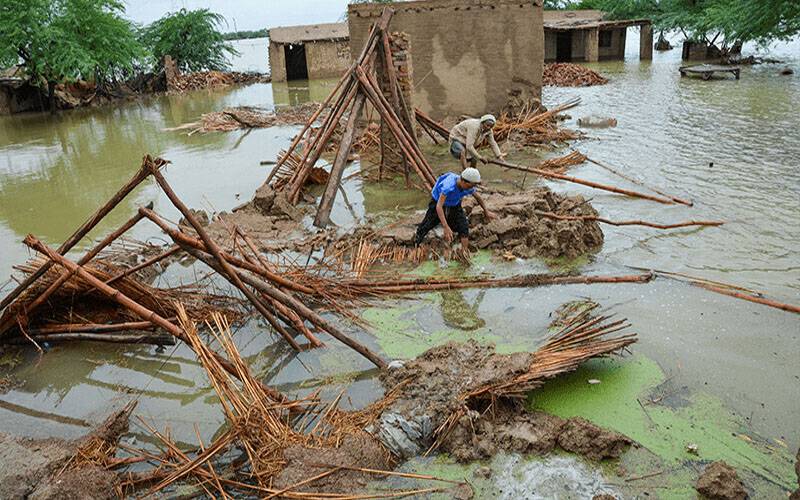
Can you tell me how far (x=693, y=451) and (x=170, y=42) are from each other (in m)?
33.3

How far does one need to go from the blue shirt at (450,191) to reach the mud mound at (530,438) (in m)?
3.03

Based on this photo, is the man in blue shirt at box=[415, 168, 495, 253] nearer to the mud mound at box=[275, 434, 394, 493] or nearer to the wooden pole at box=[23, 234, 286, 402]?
the wooden pole at box=[23, 234, 286, 402]

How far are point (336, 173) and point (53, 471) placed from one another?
534cm

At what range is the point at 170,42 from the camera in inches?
1230

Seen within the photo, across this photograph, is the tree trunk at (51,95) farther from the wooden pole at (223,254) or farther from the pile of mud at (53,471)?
the pile of mud at (53,471)

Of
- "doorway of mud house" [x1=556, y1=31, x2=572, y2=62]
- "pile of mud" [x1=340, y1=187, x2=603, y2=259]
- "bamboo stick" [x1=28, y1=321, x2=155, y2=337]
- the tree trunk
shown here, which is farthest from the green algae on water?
"doorway of mud house" [x1=556, y1=31, x2=572, y2=62]

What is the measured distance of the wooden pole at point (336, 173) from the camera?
7898mm

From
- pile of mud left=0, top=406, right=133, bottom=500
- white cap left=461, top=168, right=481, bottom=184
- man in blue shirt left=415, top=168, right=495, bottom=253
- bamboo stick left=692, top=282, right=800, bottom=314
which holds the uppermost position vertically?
white cap left=461, top=168, right=481, bottom=184

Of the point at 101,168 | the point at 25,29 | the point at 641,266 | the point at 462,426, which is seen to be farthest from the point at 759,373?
the point at 25,29

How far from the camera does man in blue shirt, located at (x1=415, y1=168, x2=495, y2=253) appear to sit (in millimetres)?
6281

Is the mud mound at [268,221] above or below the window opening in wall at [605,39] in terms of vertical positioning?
below

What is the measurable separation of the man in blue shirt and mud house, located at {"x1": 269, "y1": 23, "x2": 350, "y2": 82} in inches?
880

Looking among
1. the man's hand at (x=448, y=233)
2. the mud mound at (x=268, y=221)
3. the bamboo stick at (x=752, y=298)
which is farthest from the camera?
the mud mound at (x=268, y=221)

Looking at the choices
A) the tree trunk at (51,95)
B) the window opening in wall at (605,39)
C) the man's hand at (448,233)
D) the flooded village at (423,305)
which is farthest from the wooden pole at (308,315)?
the window opening in wall at (605,39)
